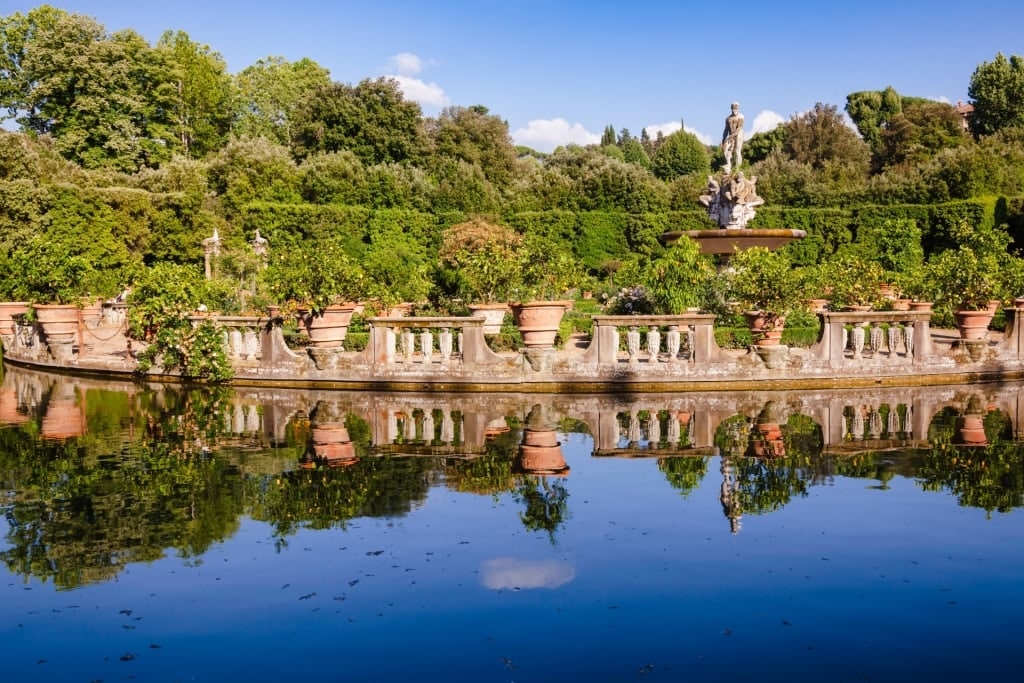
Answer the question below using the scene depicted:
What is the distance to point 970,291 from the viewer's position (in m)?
14.1

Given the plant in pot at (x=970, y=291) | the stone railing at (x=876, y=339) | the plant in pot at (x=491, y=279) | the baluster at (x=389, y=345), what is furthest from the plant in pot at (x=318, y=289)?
the plant in pot at (x=970, y=291)

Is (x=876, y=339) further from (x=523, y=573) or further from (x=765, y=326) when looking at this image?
(x=523, y=573)

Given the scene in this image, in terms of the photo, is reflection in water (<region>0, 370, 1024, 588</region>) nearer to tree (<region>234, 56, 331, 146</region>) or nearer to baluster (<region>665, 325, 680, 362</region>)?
baluster (<region>665, 325, 680, 362</region>)

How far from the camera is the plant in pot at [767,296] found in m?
13.2

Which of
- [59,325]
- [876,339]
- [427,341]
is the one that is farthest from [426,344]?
[59,325]

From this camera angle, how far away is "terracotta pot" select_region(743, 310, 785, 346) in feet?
43.3

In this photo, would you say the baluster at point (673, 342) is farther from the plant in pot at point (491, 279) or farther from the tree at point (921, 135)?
the tree at point (921, 135)

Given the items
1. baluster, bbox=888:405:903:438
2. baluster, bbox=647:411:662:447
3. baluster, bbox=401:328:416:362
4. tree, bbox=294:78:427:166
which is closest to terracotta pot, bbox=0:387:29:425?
baluster, bbox=401:328:416:362

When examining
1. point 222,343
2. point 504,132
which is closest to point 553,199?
point 504,132

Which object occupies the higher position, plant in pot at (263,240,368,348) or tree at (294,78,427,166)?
tree at (294,78,427,166)

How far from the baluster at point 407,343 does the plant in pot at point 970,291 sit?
320 inches

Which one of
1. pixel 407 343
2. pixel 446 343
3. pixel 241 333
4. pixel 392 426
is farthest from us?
pixel 241 333

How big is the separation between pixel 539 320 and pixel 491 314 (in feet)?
14.7

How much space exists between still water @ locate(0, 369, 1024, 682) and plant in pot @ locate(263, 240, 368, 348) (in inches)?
128
